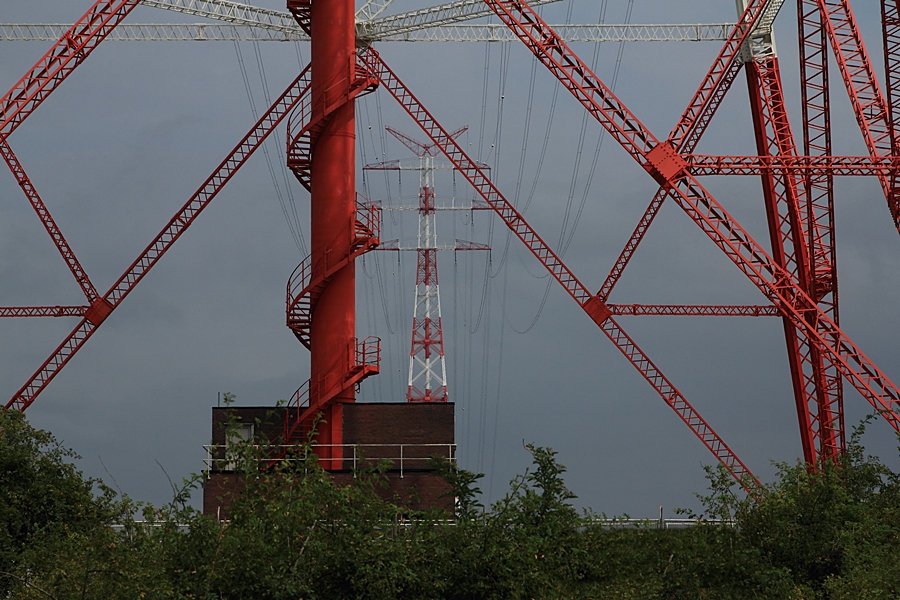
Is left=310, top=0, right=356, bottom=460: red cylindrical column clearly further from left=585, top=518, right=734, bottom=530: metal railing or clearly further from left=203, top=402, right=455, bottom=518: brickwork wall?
left=585, top=518, right=734, bottom=530: metal railing

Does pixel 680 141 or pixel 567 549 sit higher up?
pixel 680 141

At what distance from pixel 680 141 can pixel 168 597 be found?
24948 millimetres

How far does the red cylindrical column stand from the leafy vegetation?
530 inches

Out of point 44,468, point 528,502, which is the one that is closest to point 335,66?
point 44,468

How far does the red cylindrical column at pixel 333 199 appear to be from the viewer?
41.2 meters

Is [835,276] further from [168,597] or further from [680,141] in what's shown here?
[168,597]

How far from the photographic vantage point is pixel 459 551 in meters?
23.8

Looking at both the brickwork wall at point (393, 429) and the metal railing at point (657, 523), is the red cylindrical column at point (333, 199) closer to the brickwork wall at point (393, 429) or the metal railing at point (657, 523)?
the brickwork wall at point (393, 429)

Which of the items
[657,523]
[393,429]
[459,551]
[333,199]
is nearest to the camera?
[459,551]

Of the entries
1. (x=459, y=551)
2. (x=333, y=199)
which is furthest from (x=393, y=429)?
(x=459, y=551)

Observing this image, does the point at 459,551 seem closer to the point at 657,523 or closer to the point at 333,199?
the point at 657,523

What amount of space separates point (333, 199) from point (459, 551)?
1971cm

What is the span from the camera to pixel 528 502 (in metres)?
24.7

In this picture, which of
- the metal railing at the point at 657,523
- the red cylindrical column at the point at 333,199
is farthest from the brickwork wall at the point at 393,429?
the metal railing at the point at 657,523
